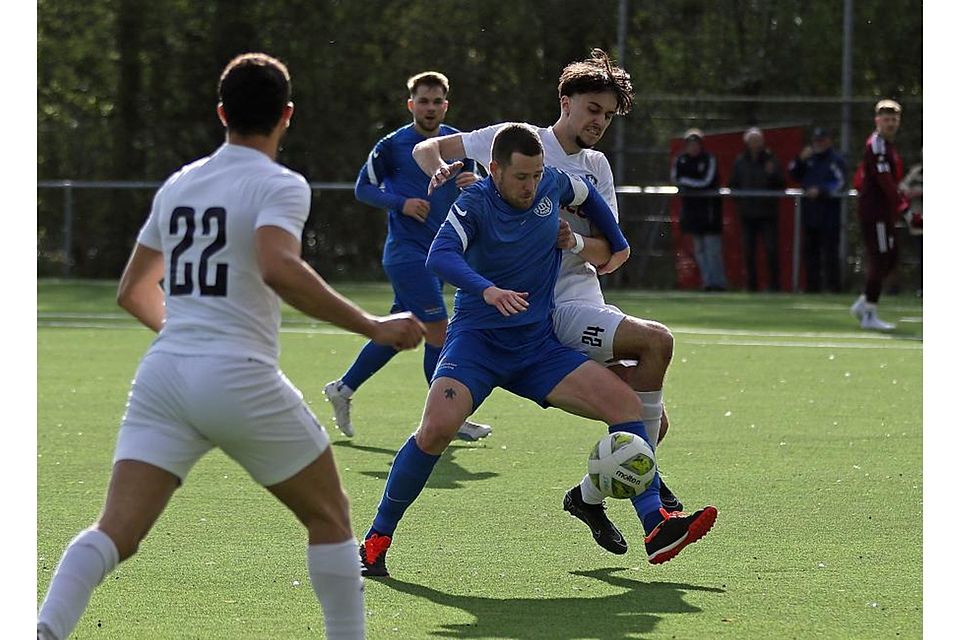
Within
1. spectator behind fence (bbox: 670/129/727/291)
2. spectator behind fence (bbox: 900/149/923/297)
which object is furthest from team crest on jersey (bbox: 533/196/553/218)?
spectator behind fence (bbox: 670/129/727/291)

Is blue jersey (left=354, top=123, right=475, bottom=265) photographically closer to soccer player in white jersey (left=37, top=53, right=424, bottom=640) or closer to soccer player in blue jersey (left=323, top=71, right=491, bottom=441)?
soccer player in blue jersey (left=323, top=71, right=491, bottom=441)

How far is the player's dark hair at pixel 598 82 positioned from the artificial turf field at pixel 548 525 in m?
1.91

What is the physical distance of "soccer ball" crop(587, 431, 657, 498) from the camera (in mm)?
6828

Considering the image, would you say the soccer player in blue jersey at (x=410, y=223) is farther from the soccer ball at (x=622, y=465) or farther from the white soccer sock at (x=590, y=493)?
the soccer ball at (x=622, y=465)

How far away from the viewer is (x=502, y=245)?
7.01 metres

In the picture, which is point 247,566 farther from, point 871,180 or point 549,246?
point 871,180

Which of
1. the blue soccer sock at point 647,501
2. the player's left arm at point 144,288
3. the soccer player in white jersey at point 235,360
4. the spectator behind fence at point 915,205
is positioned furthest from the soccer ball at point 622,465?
the spectator behind fence at point 915,205

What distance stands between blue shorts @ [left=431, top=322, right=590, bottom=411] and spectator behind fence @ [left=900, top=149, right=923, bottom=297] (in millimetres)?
16437

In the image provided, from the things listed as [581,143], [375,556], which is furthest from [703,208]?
[375,556]

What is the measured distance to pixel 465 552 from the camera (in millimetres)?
7109

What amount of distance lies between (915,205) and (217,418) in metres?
19.6

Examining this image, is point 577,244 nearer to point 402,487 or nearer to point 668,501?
point 668,501

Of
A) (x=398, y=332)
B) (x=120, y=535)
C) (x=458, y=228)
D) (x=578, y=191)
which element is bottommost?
(x=120, y=535)
